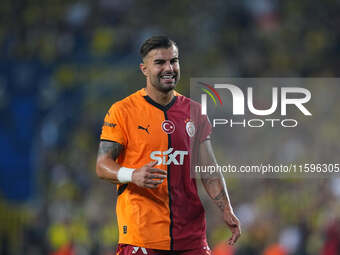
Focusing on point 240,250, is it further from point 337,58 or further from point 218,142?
point 337,58

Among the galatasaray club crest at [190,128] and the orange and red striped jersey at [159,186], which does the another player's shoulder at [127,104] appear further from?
the galatasaray club crest at [190,128]

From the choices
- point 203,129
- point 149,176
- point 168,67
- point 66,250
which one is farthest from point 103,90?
point 149,176

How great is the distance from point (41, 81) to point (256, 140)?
420cm

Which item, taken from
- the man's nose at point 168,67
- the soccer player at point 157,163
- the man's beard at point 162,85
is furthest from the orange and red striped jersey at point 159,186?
the man's nose at point 168,67

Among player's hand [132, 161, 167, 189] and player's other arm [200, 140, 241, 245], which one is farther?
player's other arm [200, 140, 241, 245]

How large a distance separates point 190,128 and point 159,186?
42cm

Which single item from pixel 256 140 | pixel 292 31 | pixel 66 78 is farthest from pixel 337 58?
pixel 66 78

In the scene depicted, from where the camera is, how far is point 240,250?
26.4 feet

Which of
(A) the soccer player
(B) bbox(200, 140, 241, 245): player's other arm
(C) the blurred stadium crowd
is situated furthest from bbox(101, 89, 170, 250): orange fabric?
(C) the blurred stadium crowd

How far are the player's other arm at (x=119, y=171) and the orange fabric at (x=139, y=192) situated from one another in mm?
57

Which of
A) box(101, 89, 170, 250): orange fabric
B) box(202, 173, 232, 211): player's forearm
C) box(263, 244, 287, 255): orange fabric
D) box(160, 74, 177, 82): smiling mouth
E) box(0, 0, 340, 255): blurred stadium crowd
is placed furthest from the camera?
box(0, 0, 340, 255): blurred stadium crowd

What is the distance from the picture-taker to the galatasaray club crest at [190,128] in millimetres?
3562

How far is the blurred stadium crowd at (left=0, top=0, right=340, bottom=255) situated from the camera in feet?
27.0

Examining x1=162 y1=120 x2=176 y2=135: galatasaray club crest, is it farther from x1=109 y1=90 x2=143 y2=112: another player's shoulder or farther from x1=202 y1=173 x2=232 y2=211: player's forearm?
x1=202 y1=173 x2=232 y2=211: player's forearm
